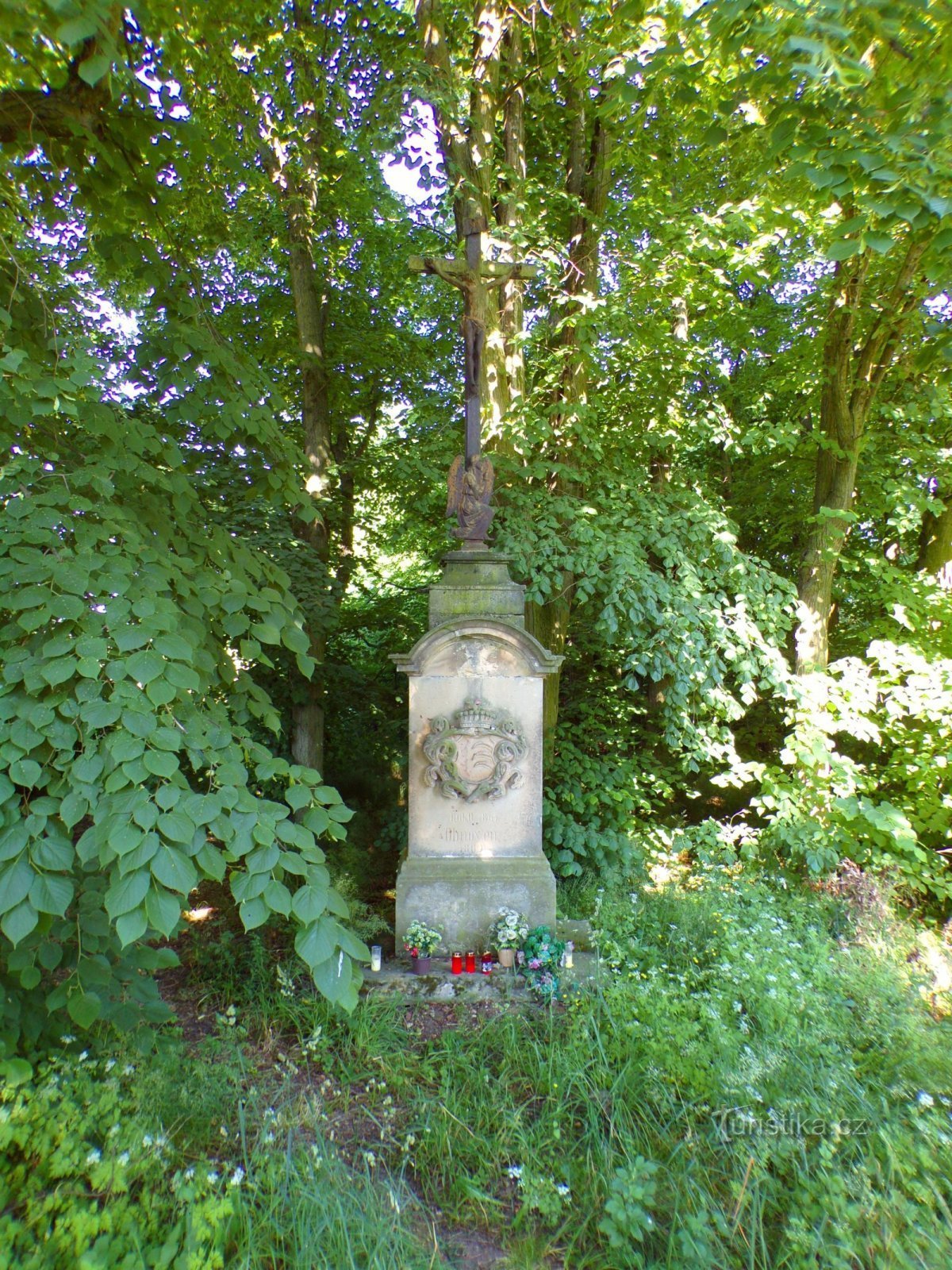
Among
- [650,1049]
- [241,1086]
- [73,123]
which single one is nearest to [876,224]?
[73,123]

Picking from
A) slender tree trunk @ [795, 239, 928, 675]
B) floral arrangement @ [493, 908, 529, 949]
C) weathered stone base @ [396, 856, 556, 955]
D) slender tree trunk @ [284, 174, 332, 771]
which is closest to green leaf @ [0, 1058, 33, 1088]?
weathered stone base @ [396, 856, 556, 955]

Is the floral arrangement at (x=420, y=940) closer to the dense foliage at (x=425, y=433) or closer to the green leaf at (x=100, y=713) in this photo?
the dense foliage at (x=425, y=433)

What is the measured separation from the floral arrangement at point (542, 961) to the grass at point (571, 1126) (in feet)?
0.48

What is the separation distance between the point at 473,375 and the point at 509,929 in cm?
342

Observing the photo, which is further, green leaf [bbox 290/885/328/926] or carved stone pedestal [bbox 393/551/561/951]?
carved stone pedestal [bbox 393/551/561/951]

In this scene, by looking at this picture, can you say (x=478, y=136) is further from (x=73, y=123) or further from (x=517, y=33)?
(x=73, y=123)

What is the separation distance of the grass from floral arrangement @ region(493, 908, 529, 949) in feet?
1.52

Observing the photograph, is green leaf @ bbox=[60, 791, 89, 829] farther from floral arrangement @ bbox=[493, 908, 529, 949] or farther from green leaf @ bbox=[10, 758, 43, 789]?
floral arrangement @ bbox=[493, 908, 529, 949]

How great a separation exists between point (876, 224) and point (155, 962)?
346 centimetres

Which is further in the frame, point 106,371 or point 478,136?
point 478,136

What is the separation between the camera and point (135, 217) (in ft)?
11.9

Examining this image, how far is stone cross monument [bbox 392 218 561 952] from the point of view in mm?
4676

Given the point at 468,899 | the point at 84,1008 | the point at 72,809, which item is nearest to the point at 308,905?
the point at 72,809
